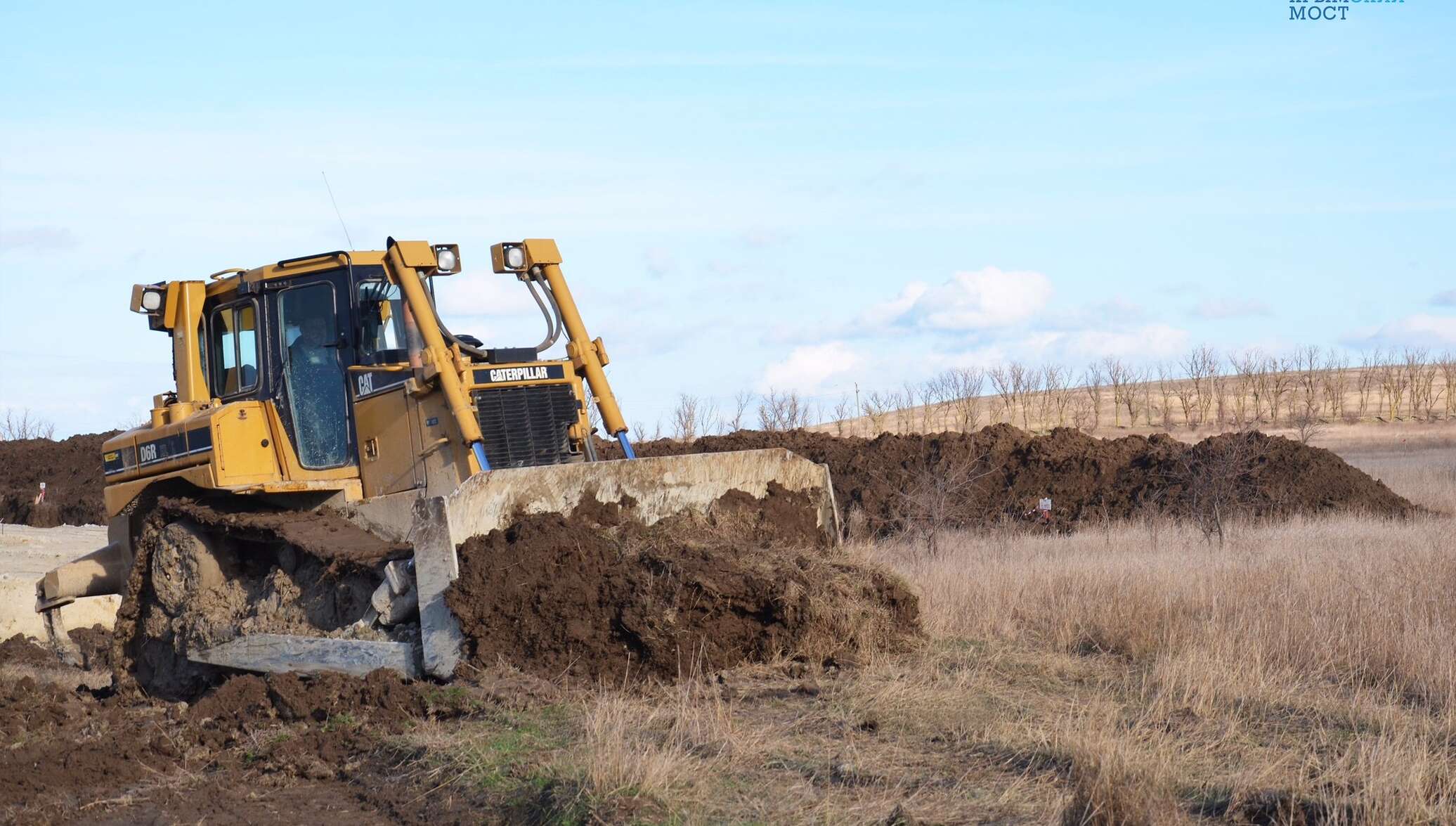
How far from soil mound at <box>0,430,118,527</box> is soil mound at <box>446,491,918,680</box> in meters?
18.5

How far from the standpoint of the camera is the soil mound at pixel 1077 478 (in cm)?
1795

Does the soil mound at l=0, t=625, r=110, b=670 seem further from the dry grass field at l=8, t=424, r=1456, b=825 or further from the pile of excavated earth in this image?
the pile of excavated earth

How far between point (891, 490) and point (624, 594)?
12478 millimetres

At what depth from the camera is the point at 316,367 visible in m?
9.63

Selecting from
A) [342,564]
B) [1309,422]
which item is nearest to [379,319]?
[342,564]

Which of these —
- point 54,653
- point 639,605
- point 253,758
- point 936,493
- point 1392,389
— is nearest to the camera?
point 253,758

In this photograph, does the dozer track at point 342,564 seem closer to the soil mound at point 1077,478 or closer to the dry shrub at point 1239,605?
the dry shrub at point 1239,605

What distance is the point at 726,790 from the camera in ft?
18.4

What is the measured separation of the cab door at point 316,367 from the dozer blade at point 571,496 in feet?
5.57

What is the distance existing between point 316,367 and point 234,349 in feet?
3.48

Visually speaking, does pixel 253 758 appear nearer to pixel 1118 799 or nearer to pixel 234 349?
pixel 234 349

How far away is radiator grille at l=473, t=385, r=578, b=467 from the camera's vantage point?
29.6 feet

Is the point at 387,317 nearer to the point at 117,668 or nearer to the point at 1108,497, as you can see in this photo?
the point at 117,668

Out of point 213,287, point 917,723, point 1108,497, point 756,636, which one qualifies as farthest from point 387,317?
point 1108,497
